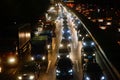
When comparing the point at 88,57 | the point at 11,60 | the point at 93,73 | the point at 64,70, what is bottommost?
the point at 11,60

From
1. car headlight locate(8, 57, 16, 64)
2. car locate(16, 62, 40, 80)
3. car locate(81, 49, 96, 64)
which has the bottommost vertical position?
car headlight locate(8, 57, 16, 64)

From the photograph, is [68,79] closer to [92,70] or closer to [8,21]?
[92,70]

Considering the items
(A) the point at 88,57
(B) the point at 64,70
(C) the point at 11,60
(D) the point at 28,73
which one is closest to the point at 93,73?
(B) the point at 64,70

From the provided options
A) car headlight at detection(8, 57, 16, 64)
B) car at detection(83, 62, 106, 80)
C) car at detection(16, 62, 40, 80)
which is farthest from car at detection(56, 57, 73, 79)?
car headlight at detection(8, 57, 16, 64)

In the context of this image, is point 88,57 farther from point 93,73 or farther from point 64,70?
point 93,73

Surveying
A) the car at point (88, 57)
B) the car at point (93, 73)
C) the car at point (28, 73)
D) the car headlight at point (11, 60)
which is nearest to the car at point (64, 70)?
the car at point (93, 73)

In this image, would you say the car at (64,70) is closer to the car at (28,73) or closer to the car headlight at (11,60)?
the car at (28,73)

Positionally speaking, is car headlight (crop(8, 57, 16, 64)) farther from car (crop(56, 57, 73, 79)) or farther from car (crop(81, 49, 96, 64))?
car (crop(81, 49, 96, 64))

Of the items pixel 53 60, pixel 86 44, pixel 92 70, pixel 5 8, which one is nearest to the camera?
pixel 92 70

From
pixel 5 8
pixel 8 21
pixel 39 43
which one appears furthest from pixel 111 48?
pixel 5 8

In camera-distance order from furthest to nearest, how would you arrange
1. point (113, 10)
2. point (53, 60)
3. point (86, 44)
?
point (113, 10)
point (53, 60)
point (86, 44)

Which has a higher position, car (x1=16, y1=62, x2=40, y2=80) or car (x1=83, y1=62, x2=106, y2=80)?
car (x1=83, y1=62, x2=106, y2=80)
